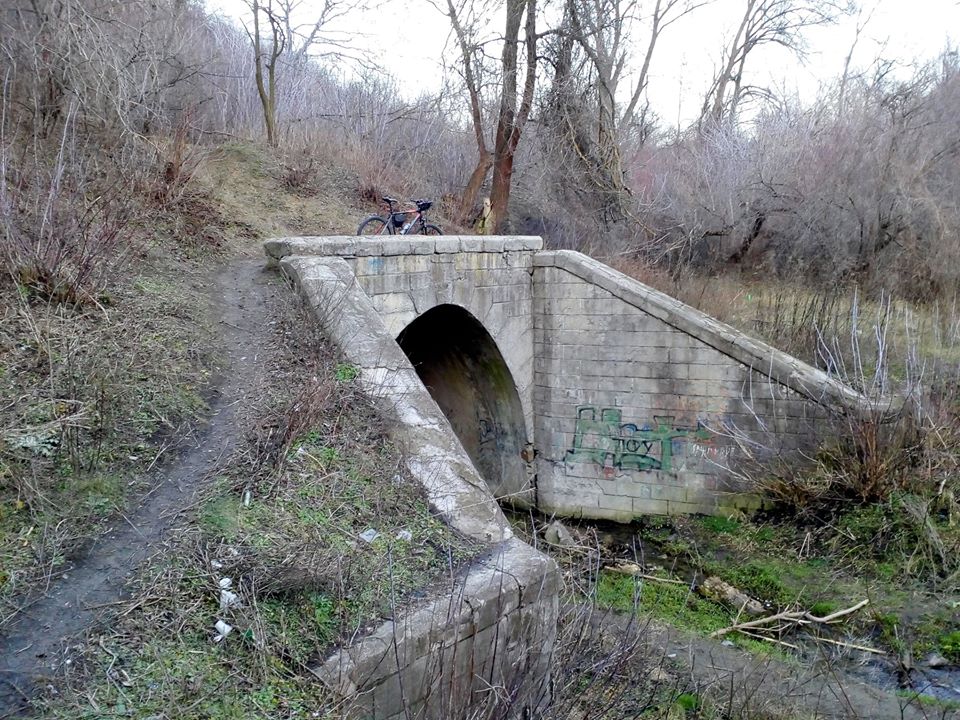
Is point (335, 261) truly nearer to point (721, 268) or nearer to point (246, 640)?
point (246, 640)

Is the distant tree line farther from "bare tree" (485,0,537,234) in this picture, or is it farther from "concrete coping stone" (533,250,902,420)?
"concrete coping stone" (533,250,902,420)

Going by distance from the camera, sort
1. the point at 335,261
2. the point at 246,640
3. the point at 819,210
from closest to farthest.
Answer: the point at 246,640, the point at 335,261, the point at 819,210

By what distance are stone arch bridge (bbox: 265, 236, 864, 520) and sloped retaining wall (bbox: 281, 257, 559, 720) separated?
2866 mm

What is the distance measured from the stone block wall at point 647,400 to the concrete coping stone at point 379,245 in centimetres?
143

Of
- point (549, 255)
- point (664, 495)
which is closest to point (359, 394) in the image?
point (549, 255)

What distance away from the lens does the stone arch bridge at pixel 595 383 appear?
885 cm

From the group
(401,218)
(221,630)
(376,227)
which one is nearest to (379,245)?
(401,218)

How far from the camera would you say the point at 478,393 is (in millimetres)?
11164

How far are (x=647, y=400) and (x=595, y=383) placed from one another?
82cm

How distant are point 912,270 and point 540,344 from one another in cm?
806

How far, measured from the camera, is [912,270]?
1311 centimetres

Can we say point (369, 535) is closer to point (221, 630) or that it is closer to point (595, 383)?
point (221, 630)

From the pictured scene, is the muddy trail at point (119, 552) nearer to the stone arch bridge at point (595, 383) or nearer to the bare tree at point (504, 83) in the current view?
the stone arch bridge at point (595, 383)

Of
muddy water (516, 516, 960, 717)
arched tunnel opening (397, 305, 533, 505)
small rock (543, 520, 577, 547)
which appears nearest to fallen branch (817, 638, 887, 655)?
muddy water (516, 516, 960, 717)
